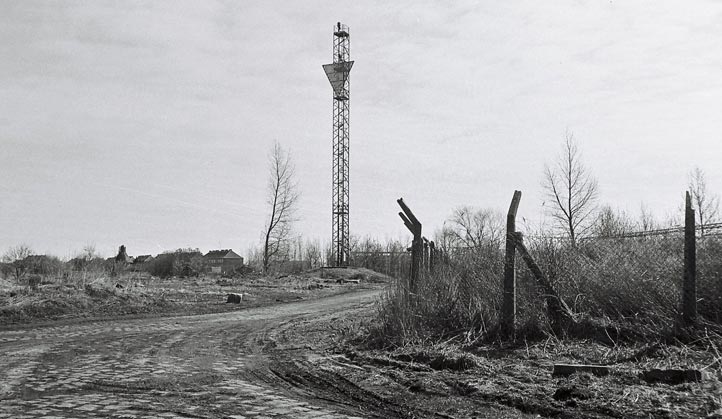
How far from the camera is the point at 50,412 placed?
4.63 m

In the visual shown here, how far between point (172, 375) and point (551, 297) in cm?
494

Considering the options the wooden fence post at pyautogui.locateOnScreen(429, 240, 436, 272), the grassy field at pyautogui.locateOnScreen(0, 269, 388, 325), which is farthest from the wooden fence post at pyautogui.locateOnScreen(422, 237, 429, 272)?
the grassy field at pyautogui.locateOnScreen(0, 269, 388, 325)

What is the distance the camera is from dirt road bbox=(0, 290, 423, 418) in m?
4.79

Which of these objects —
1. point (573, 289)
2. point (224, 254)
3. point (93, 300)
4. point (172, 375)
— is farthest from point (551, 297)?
point (224, 254)

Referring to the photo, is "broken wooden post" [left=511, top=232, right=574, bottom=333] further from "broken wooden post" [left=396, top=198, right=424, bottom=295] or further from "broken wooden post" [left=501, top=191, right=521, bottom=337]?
"broken wooden post" [left=396, top=198, right=424, bottom=295]

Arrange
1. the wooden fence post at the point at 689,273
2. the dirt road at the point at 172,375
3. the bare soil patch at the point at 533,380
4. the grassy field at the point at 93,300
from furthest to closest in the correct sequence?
the grassy field at the point at 93,300 < the wooden fence post at the point at 689,273 < the dirt road at the point at 172,375 < the bare soil patch at the point at 533,380

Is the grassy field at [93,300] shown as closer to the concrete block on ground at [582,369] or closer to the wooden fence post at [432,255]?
the wooden fence post at [432,255]

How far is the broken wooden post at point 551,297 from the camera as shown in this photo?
7.49m

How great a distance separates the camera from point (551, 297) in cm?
760

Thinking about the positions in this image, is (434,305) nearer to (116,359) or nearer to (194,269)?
(116,359)

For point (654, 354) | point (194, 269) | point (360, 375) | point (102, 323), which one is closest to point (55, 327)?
point (102, 323)

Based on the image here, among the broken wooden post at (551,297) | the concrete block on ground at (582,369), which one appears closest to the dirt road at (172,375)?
the concrete block on ground at (582,369)

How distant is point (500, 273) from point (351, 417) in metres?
4.42

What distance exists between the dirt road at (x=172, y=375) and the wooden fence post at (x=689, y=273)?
386cm
